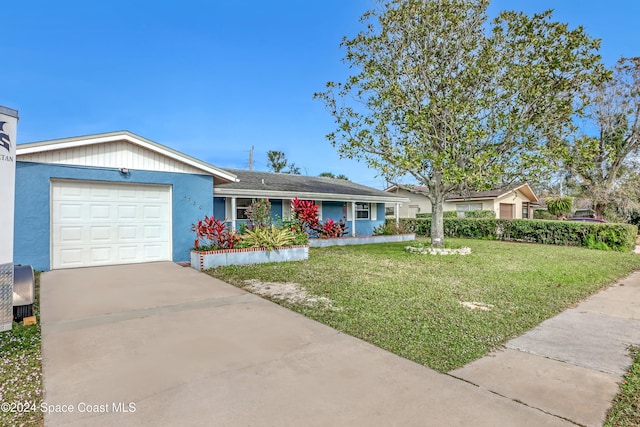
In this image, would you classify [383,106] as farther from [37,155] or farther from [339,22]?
[37,155]

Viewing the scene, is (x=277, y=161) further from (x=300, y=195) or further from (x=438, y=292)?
(x=438, y=292)

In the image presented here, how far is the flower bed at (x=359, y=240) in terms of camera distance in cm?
1407

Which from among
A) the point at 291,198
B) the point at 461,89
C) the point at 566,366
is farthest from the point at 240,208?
the point at 566,366

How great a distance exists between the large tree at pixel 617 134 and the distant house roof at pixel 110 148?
2280cm

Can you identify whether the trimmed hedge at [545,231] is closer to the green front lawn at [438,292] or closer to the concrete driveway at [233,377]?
the green front lawn at [438,292]

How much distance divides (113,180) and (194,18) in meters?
6.79

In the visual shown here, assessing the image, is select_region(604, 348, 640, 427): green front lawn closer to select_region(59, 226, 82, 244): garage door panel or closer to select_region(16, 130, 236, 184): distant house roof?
select_region(16, 130, 236, 184): distant house roof

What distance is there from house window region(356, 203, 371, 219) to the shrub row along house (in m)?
9.62

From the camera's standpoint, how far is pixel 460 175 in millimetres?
10148

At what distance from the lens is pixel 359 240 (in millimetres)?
15461

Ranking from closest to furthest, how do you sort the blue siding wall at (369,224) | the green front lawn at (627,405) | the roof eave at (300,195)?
the green front lawn at (627,405)
the roof eave at (300,195)
the blue siding wall at (369,224)

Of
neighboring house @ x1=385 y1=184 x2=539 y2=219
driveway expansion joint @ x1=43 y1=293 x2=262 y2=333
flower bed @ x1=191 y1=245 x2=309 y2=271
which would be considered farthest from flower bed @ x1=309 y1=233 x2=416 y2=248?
driveway expansion joint @ x1=43 y1=293 x2=262 y2=333

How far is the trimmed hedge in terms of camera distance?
14031mm

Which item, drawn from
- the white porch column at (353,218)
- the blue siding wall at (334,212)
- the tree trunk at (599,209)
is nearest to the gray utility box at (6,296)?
the blue siding wall at (334,212)
